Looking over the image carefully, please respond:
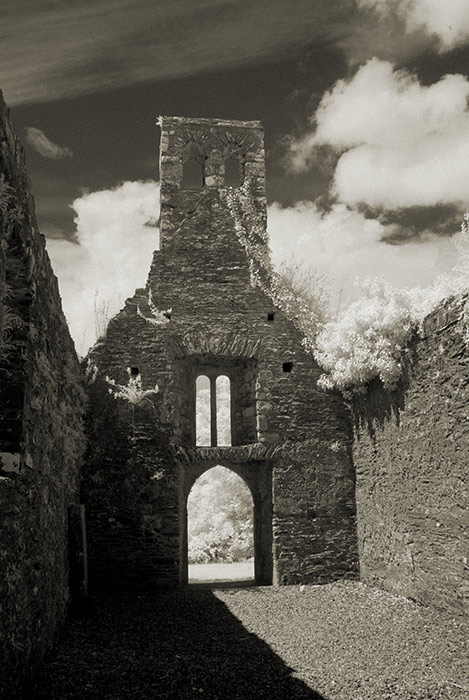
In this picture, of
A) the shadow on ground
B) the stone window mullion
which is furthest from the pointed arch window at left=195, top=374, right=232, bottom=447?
the shadow on ground

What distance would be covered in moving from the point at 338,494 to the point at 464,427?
3814mm

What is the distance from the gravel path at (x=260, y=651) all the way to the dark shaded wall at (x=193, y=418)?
1240 millimetres

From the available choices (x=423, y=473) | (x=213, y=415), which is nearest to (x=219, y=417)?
(x=213, y=415)

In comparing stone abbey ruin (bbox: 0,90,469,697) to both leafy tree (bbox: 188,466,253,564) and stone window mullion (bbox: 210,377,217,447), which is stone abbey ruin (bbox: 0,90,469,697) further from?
leafy tree (bbox: 188,466,253,564)

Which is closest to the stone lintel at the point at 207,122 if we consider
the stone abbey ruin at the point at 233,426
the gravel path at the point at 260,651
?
the stone abbey ruin at the point at 233,426

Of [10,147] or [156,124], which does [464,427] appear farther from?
[156,124]

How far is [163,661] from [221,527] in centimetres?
1299

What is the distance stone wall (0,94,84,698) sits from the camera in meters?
4.52

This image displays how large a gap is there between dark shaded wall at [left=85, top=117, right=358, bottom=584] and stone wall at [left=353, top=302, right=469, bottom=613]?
0.86 metres

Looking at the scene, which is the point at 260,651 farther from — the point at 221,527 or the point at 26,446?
the point at 221,527

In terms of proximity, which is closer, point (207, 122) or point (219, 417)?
point (207, 122)

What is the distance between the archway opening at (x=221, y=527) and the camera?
674 inches

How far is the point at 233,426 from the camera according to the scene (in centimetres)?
1112

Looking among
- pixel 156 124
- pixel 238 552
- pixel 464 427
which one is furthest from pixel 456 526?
pixel 238 552
